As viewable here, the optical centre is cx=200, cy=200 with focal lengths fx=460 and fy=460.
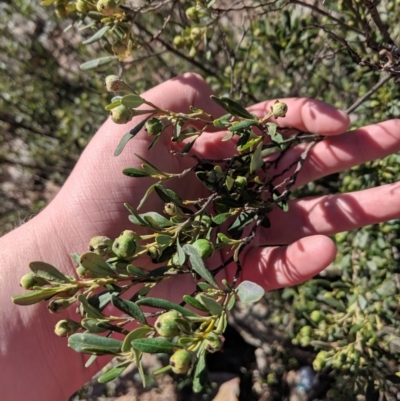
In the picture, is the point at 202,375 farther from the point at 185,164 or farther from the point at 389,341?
the point at 389,341

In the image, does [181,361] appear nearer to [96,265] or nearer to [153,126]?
[96,265]

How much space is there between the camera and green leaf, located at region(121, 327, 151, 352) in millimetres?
910

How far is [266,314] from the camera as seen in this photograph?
2.77 meters

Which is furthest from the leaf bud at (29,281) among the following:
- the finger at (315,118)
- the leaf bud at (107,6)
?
the finger at (315,118)

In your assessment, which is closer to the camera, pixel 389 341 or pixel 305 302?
pixel 389 341

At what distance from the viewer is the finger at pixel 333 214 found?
1.68m

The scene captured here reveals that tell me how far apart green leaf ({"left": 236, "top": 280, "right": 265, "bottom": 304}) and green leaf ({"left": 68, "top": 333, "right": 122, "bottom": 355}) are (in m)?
0.28

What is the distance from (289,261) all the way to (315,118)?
52 cm

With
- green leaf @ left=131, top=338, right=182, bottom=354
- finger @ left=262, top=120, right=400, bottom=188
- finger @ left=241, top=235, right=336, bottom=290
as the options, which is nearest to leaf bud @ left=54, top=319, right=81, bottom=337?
green leaf @ left=131, top=338, right=182, bottom=354

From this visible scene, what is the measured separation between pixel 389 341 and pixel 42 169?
2495 mm

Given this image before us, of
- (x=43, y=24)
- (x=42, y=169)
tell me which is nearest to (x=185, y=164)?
(x=42, y=169)

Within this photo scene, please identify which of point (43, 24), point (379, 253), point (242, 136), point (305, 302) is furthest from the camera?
point (43, 24)

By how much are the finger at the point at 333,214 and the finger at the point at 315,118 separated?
292mm

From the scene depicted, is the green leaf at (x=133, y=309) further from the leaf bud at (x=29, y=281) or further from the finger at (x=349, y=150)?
the finger at (x=349, y=150)
